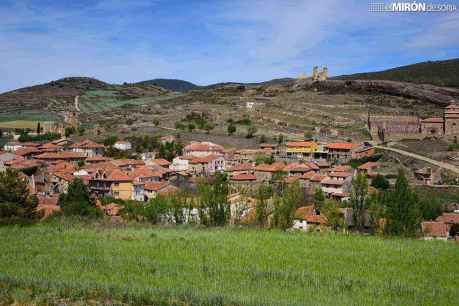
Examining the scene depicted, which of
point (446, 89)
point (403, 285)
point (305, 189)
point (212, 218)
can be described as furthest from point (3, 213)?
point (446, 89)

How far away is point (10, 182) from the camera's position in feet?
85.7

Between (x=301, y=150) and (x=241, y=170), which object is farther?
(x=301, y=150)

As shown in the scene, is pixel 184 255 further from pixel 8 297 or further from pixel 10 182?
pixel 10 182

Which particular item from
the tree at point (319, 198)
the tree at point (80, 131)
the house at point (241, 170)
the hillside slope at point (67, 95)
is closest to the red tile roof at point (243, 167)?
the house at point (241, 170)

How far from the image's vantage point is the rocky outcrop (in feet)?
314

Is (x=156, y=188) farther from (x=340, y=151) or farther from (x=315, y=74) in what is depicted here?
(x=315, y=74)

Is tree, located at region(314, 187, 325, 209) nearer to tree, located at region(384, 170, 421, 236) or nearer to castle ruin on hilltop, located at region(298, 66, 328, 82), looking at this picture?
tree, located at region(384, 170, 421, 236)

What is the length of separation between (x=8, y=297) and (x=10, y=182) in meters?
20.5

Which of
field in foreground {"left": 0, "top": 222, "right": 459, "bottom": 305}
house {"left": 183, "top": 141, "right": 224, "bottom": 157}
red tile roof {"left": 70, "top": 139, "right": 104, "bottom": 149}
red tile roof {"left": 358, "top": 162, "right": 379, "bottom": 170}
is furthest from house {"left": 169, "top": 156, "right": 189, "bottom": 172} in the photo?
field in foreground {"left": 0, "top": 222, "right": 459, "bottom": 305}

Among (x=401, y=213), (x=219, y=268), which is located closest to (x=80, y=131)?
(x=401, y=213)

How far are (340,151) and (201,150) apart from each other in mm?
15473

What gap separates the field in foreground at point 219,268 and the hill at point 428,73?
4041 inches

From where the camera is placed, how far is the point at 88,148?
59.7 metres

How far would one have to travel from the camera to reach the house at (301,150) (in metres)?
56.6
